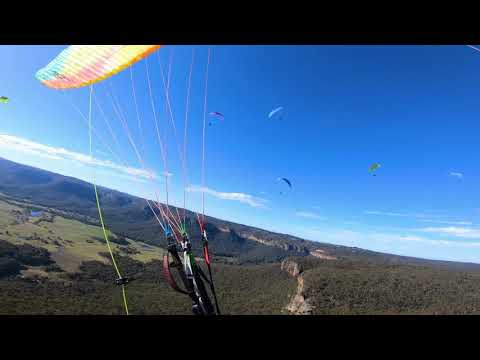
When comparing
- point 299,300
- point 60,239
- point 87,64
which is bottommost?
point 60,239

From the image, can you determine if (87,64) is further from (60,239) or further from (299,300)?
(60,239)

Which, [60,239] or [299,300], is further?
[60,239]

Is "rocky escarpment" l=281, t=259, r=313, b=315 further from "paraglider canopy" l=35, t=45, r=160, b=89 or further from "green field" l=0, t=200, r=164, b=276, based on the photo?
"green field" l=0, t=200, r=164, b=276

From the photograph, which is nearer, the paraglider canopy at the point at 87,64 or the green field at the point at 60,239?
the paraglider canopy at the point at 87,64

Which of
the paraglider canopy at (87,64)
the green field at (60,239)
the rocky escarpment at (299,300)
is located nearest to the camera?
the paraglider canopy at (87,64)

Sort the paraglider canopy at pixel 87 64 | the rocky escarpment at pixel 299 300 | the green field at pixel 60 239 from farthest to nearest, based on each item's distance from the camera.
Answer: the green field at pixel 60 239 → the rocky escarpment at pixel 299 300 → the paraglider canopy at pixel 87 64

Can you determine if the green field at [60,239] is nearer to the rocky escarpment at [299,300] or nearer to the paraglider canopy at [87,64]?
the rocky escarpment at [299,300]

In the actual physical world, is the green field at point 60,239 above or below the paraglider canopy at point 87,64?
below

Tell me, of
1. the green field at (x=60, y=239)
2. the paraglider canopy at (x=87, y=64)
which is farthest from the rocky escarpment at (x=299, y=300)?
the green field at (x=60, y=239)

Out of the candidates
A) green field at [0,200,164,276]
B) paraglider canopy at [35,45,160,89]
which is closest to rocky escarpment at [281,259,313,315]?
paraglider canopy at [35,45,160,89]

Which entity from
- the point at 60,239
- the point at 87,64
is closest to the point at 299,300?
the point at 87,64
